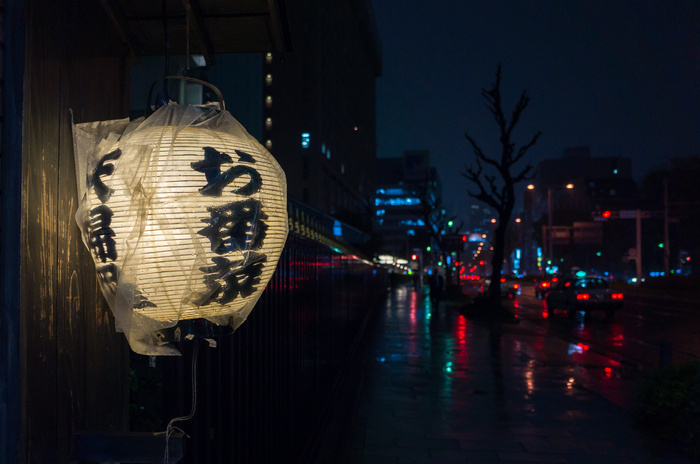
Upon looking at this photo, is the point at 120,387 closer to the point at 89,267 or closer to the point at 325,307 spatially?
the point at 89,267

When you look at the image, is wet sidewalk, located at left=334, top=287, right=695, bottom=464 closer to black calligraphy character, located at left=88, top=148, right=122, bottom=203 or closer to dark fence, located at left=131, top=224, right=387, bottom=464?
dark fence, located at left=131, top=224, right=387, bottom=464

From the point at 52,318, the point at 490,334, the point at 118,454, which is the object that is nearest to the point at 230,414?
the point at 118,454

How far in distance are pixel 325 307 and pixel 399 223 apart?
161218mm

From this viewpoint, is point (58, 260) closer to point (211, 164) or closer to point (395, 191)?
point (211, 164)

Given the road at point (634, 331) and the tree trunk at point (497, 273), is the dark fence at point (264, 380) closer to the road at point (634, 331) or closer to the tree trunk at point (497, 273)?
the road at point (634, 331)

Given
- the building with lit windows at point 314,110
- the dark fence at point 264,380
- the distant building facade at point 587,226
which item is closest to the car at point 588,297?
the dark fence at point 264,380

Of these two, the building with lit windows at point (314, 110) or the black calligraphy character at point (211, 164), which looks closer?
the black calligraphy character at point (211, 164)

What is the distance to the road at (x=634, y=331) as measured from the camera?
1465 centimetres

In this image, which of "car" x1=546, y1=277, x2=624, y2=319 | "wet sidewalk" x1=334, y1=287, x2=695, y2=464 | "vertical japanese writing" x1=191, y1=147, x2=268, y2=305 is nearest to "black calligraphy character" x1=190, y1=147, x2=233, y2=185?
"vertical japanese writing" x1=191, y1=147, x2=268, y2=305

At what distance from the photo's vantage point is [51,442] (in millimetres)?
2328

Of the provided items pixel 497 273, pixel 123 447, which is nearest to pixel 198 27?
pixel 123 447

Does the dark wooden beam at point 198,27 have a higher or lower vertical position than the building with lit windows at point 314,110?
lower

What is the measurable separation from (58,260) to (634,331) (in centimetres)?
2139

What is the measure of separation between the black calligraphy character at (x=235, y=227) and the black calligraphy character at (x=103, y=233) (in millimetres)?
351
